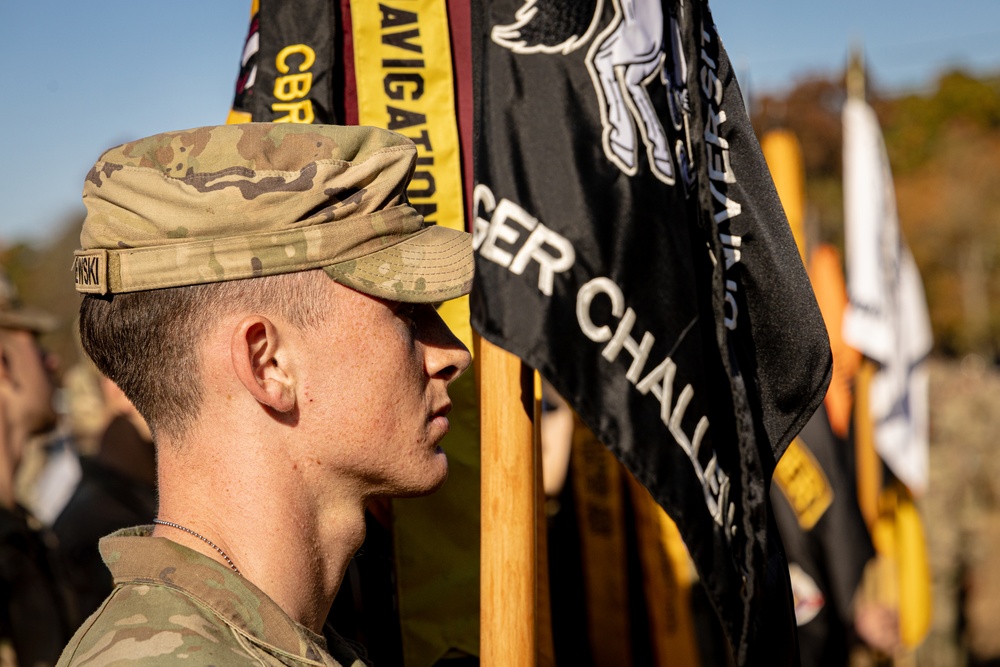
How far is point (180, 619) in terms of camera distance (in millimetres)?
1415

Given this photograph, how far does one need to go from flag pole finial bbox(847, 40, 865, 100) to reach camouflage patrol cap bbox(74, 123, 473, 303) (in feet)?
17.8

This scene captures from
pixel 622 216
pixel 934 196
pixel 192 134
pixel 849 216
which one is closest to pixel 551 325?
pixel 622 216

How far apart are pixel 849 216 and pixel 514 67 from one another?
184 inches

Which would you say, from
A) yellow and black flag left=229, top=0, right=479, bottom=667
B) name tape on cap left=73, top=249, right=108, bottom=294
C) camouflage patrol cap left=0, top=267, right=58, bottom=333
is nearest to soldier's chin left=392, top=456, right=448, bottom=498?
name tape on cap left=73, top=249, right=108, bottom=294

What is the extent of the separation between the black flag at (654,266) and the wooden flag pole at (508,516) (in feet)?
0.57

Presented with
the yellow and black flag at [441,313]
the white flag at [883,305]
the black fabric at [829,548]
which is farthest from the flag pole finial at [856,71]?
the yellow and black flag at [441,313]

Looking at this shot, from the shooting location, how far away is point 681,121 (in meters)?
2.05

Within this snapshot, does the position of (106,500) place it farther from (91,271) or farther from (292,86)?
(91,271)

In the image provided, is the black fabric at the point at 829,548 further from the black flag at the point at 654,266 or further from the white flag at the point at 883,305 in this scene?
the black flag at the point at 654,266

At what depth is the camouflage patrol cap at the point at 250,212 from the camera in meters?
1.53

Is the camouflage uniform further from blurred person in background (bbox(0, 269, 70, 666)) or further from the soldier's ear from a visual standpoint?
blurred person in background (bbox(0, 269, 70, 666))

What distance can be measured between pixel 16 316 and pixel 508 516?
340cm

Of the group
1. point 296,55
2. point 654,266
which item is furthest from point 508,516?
point 296,55

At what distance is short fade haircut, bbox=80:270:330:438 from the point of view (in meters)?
1.55
